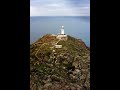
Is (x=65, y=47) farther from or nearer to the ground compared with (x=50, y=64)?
farther from the ground

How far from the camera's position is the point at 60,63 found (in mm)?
6066

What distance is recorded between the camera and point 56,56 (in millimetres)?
6242

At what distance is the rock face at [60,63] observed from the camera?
5.73 metres

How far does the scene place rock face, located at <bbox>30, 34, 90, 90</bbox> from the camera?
5727 millimetres
